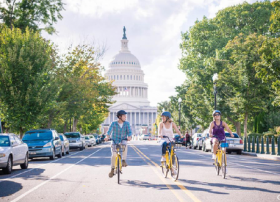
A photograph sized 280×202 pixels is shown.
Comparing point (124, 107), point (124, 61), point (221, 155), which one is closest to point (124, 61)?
point (124, 61)

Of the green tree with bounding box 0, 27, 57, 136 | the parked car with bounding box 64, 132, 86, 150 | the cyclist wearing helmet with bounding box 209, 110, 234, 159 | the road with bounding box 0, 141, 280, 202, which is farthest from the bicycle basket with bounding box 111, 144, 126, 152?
the parked car with bounding box 64, 132, 86, 150

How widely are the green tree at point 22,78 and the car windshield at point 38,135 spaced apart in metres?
5.38

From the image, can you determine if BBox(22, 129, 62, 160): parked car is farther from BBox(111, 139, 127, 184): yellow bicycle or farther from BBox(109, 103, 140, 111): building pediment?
BBox(109, 103, 140, 111): building pediment

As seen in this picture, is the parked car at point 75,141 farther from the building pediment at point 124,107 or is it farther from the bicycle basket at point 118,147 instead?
the building pediment at point 124,107

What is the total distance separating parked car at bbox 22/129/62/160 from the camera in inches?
918

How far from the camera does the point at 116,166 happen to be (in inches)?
457

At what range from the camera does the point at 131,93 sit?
619 ft

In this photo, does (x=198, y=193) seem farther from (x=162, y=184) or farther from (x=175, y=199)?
(x=162, y=184)

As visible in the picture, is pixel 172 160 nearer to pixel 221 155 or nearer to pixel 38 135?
pixel 221 155

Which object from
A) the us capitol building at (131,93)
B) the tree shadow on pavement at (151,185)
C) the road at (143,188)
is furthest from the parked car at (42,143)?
the us capitol building at (131,93)

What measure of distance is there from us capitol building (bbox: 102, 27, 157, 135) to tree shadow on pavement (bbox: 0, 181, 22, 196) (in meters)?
167

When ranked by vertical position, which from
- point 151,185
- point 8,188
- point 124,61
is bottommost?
point 8,188

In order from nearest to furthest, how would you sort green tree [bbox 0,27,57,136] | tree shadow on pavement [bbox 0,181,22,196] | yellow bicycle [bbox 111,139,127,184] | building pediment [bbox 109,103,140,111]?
tree shadow on pavement [bbox 0,181,22,196], yellow bicycle [bbox 111,139,127,184], green tree [bbox 0,27,57,136], building pediment [bbox 109,103,140,111]

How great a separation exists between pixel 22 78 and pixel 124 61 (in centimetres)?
15748
